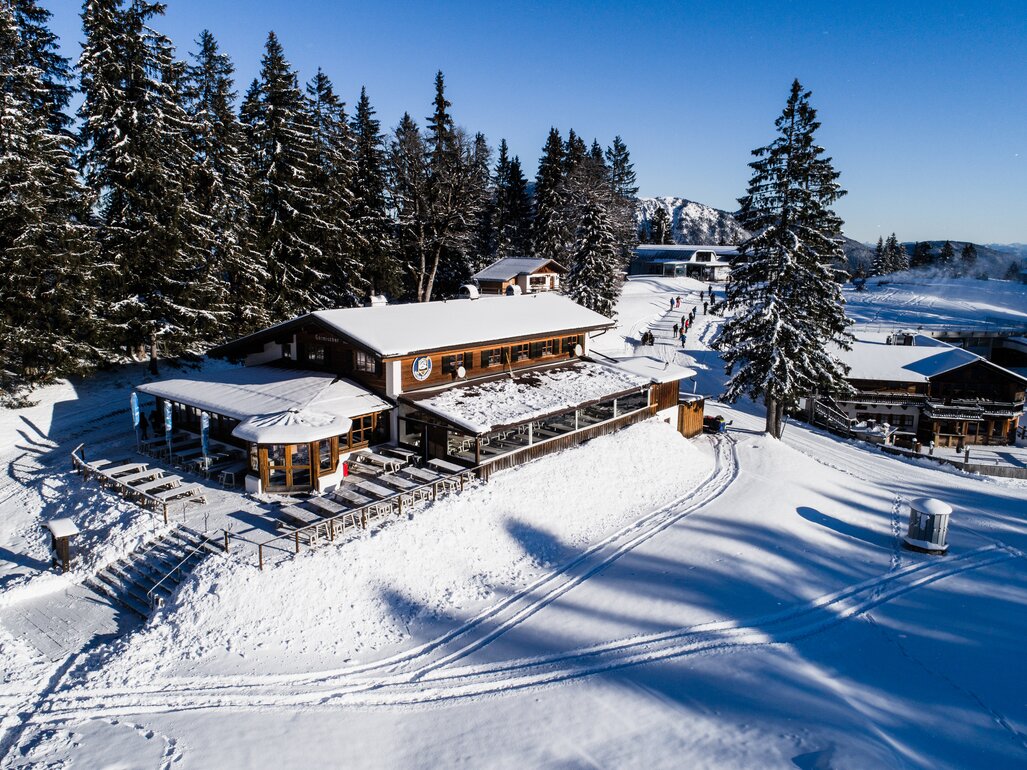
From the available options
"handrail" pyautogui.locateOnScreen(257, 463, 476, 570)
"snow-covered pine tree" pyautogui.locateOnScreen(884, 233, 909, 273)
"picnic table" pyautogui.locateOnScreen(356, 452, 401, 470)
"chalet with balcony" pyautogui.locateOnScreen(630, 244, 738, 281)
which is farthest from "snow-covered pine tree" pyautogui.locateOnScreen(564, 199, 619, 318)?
"snow-covered pine tree" pyautogui.locateOnScreen(884, 233, 909, 273)

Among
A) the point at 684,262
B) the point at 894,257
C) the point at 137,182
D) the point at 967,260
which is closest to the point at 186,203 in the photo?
the point at 137,182

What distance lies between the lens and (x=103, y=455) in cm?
2258

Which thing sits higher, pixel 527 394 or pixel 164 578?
pixel 527 394

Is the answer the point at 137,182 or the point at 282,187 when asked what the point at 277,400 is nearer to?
the point at 137,182

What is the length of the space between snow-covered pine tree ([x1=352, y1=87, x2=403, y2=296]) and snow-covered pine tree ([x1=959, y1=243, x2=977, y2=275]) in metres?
124

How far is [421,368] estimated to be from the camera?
2289 cm

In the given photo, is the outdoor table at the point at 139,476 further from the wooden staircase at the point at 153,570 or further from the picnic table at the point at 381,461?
the picnic table at the point at 381,461

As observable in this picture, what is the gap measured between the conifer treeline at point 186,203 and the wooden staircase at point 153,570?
44.7 ft

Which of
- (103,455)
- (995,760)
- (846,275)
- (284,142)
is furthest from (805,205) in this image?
(103,455)

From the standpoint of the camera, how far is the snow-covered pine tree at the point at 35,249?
80.5 feet

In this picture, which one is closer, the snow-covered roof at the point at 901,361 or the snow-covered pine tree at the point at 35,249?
the snow-covered pine tree at the point at 35,249

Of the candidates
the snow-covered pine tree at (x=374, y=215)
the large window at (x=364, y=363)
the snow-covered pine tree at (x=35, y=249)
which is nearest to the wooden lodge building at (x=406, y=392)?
the large window at (x=364, y=363)

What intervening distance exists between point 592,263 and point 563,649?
35.0 m

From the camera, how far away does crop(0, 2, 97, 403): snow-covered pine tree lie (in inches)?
966
